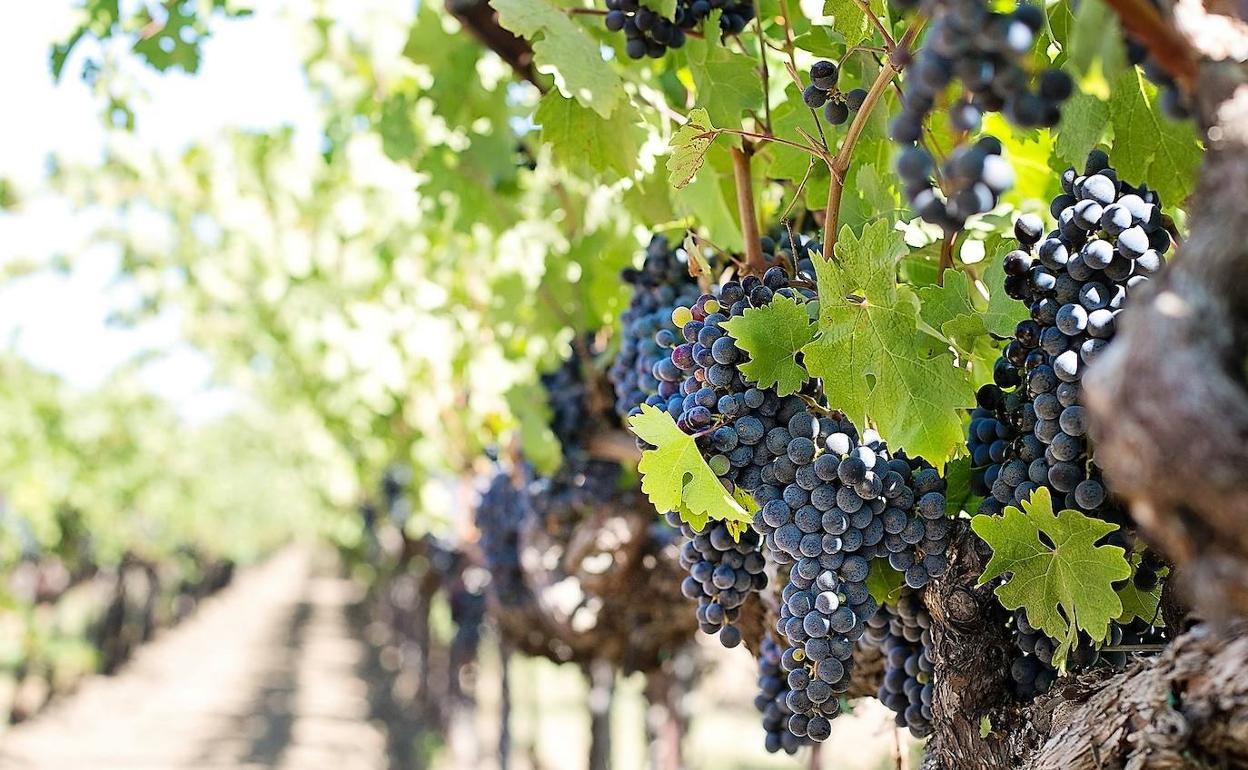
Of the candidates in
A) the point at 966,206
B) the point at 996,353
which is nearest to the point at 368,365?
the point at 996,353

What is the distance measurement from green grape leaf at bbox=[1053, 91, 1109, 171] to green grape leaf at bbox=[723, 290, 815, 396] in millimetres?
486

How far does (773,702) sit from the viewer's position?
2215mm

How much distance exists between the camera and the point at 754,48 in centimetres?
246

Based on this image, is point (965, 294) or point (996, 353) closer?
point (965, 294)

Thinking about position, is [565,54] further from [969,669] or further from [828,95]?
[969,669]

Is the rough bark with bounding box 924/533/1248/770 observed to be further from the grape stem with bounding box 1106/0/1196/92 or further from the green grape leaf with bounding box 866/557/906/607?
the grape stem with bounding box 1106/0/1196/92

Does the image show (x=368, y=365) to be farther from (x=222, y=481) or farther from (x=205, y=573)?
(x=205, y=573)

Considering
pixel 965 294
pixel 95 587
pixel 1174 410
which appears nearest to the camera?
pixel 1174 410

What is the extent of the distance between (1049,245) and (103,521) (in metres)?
19.1

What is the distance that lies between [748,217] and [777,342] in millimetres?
440

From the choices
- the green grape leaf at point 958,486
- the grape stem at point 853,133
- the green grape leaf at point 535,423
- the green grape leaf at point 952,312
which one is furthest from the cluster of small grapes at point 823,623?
the green grape leaf at point 535,423

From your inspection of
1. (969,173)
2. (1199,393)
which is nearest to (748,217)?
(969,173)

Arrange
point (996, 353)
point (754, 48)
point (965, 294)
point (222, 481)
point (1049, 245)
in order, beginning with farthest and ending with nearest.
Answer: point (222, 481) < point (754, 48) < point (996, 353) < point (965, 294) < point (1049, 245)

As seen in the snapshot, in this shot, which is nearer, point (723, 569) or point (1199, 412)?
point (1199, 412)
